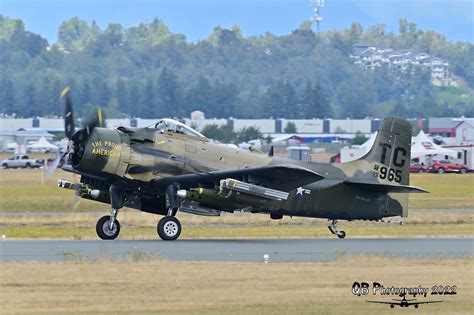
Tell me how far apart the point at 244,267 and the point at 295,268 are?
860mm

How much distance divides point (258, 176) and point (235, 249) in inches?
118

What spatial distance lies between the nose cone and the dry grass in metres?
5.24

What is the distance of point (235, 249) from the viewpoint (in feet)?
80.0

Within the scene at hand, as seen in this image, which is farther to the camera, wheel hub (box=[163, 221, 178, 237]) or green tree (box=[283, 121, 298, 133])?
green tree (box=[283, 121, 298, 133])

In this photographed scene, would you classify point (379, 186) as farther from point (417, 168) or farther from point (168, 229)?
point (417, 168)

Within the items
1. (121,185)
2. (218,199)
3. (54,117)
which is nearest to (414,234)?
(218,199)

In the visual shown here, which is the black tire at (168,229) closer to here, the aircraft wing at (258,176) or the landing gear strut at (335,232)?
the aircraft wing at (258,176)

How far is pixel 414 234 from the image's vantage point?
30141mm

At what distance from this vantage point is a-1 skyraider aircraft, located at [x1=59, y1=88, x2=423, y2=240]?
1036 inches

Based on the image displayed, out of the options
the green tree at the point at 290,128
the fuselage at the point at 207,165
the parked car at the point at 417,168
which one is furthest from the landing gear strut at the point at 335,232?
the green tree at the point at 290,128

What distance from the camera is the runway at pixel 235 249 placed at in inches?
883

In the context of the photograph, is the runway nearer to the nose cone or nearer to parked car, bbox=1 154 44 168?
the nose cone

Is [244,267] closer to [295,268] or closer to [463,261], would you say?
[295,268]

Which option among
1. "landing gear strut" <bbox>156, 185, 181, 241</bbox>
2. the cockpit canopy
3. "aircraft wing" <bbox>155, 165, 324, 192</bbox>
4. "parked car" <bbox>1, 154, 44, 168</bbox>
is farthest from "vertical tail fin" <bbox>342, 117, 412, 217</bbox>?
"parked car" <bbox>1, 154, 44, 168</bbox>
